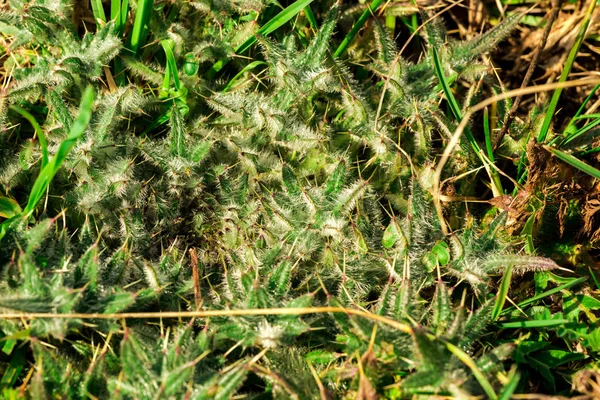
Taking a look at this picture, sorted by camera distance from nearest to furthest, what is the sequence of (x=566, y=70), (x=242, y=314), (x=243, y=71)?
(x=242, y=314), (x=566, y=70), (x=243, y=71)

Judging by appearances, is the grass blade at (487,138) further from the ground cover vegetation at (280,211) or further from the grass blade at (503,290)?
the grass blade at (503,290)

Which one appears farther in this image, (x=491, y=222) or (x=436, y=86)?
(x=436, y=86)

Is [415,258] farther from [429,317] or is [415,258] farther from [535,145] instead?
[535,145]

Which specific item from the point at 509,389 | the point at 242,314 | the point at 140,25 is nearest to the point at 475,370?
the point at 509,389

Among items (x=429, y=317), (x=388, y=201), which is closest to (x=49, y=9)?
(x=388, y=201)

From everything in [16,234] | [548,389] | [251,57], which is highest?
[251,57]

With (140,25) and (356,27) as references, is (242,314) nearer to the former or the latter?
(140,25)
